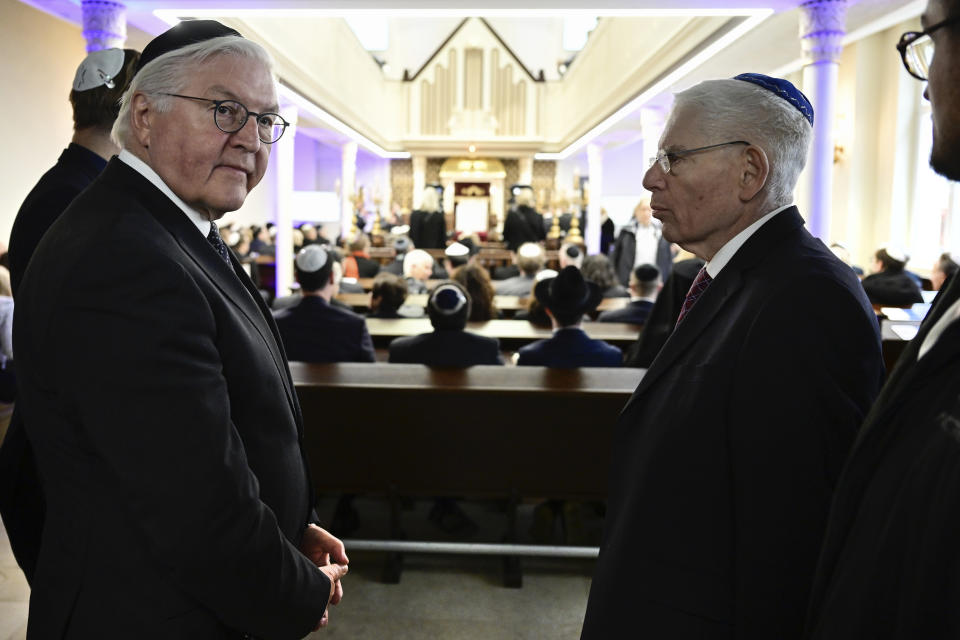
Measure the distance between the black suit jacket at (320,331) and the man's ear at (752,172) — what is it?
8.91 ft

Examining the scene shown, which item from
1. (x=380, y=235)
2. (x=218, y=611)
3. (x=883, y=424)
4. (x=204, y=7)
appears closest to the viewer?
(x=883, y=424)

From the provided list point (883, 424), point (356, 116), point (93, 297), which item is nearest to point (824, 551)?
point (883, 424)

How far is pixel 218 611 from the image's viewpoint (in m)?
1.17

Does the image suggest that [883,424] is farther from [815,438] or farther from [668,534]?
[668,534]

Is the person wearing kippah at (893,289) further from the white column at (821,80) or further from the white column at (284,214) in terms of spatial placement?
the white column at (284,214)

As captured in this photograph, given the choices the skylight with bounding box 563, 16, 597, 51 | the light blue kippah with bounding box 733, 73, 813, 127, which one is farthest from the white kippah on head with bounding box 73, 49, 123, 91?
the skylight with bounding box 563, 16, 597, 51

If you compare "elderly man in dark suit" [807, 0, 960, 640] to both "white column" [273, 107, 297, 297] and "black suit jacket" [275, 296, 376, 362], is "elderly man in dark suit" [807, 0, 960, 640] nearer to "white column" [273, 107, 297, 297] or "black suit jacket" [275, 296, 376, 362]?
"black suit jacket" [275, 296, 376, 362]

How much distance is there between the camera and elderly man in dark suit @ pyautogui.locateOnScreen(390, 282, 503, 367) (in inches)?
151

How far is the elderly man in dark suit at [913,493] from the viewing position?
0.69 metres

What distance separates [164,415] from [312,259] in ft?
10.2

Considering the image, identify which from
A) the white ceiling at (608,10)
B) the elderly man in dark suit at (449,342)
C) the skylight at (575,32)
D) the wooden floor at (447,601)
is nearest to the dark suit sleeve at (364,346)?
the elderly man in dark suit at (449,342)

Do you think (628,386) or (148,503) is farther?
(628,386)

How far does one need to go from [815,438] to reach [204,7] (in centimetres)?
696

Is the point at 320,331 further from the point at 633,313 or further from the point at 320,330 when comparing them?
the point at 633,313
